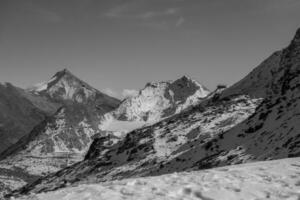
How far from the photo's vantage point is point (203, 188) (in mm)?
18469

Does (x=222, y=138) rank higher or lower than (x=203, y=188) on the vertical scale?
higher

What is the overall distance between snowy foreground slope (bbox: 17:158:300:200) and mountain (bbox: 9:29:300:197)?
120ft

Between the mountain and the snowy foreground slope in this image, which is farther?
the mountain

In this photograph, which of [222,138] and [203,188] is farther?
[222,138]

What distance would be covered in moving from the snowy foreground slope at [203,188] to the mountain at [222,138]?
1437 inches

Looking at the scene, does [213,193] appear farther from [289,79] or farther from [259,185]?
[289,79]

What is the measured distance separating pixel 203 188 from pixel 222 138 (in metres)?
97.0

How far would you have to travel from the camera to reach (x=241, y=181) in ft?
64.6

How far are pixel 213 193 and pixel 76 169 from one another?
573 feet

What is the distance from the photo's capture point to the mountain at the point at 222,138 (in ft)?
264

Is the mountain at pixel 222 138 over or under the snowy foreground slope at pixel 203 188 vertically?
over

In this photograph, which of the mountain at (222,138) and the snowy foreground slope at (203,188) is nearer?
the snowy foreground slope at (203,188)

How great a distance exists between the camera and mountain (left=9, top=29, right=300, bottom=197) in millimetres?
80500

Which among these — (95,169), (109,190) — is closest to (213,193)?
(109,190)
